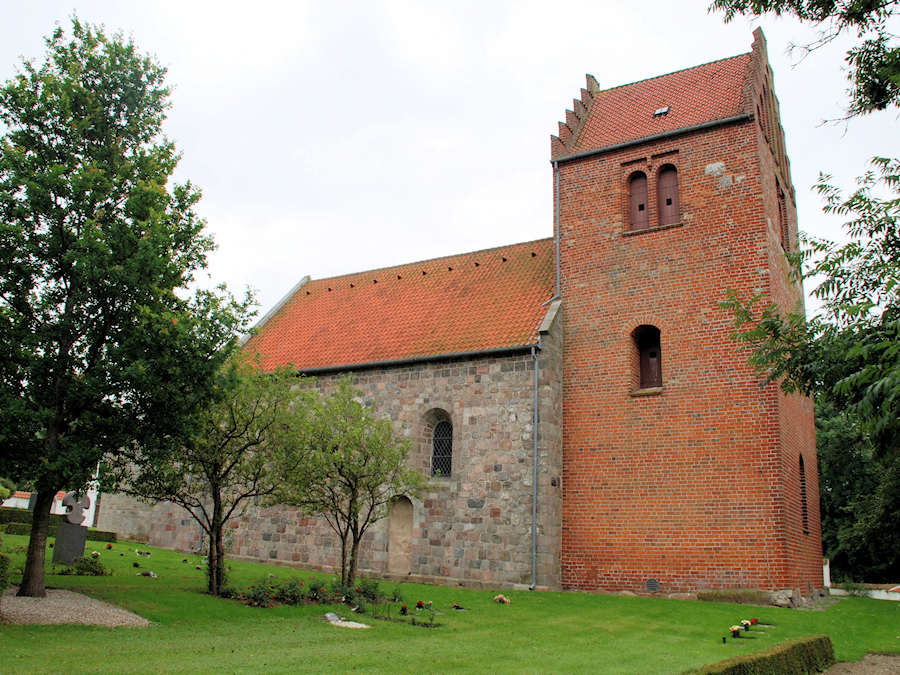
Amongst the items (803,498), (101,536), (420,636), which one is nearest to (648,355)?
(803,498)

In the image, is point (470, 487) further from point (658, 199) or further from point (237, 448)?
point (658, 199)

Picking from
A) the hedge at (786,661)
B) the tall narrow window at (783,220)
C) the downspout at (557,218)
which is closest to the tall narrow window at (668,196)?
the downspout at (557,218)

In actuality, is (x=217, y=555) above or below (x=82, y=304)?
below

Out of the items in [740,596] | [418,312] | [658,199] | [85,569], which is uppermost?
[658,199]

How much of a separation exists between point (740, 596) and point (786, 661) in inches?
258

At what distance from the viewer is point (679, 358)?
17234 mm

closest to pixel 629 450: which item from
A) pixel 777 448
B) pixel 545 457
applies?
pixel 545 457

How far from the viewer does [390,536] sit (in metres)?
19.0

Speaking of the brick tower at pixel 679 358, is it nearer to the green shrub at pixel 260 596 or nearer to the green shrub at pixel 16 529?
the green shrub at pixel 260 596

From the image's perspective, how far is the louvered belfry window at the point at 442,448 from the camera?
1908cm

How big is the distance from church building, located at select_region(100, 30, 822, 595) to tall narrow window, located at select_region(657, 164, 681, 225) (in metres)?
0.04

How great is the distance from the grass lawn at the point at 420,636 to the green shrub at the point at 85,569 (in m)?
0.38

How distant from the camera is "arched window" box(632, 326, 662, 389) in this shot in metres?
17.9

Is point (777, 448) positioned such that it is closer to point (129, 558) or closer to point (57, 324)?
point (57, 324)
